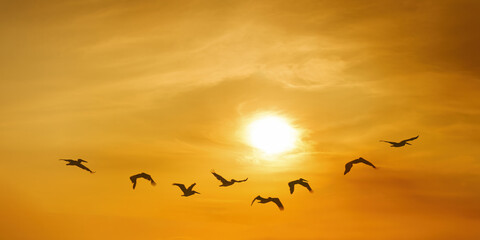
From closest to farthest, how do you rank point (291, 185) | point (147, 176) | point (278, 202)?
point (147, 176), point (278, 202), point (291, 185)

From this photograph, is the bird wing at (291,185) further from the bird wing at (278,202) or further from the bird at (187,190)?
→ the bird at (187,190)

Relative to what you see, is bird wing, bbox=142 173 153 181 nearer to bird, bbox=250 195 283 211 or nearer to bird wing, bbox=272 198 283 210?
bird, bbox=250 195 283 211

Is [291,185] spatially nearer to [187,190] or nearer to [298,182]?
[298,182]

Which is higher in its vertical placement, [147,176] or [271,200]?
[147,176]

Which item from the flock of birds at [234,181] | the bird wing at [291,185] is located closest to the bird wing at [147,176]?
the flock of birds at [234,181]

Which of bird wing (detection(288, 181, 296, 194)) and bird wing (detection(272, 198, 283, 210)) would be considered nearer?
bird wing (detection(272, 198, 283, 210))

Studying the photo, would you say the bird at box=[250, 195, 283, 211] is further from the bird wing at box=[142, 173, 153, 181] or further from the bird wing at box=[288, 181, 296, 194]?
the bird wing at box=[142, 173, 153, 181]

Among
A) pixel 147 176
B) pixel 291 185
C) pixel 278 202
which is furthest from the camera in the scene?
pixel 291 185

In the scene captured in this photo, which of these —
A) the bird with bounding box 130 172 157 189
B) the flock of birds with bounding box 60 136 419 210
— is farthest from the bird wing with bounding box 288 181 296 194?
the bird with bounding box 130 172 157 189

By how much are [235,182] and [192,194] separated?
6.69 m

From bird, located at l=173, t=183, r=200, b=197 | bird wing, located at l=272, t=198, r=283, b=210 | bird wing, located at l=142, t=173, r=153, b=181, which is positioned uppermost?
bird wing, located at l=142, t=173, r=153, b=181

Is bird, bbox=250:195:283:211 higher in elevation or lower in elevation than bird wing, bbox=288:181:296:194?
lower

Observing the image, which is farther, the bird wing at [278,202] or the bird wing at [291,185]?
the bird wing at [291,185]

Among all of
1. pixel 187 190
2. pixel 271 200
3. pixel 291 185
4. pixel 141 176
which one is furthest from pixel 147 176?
pixel 291 185
